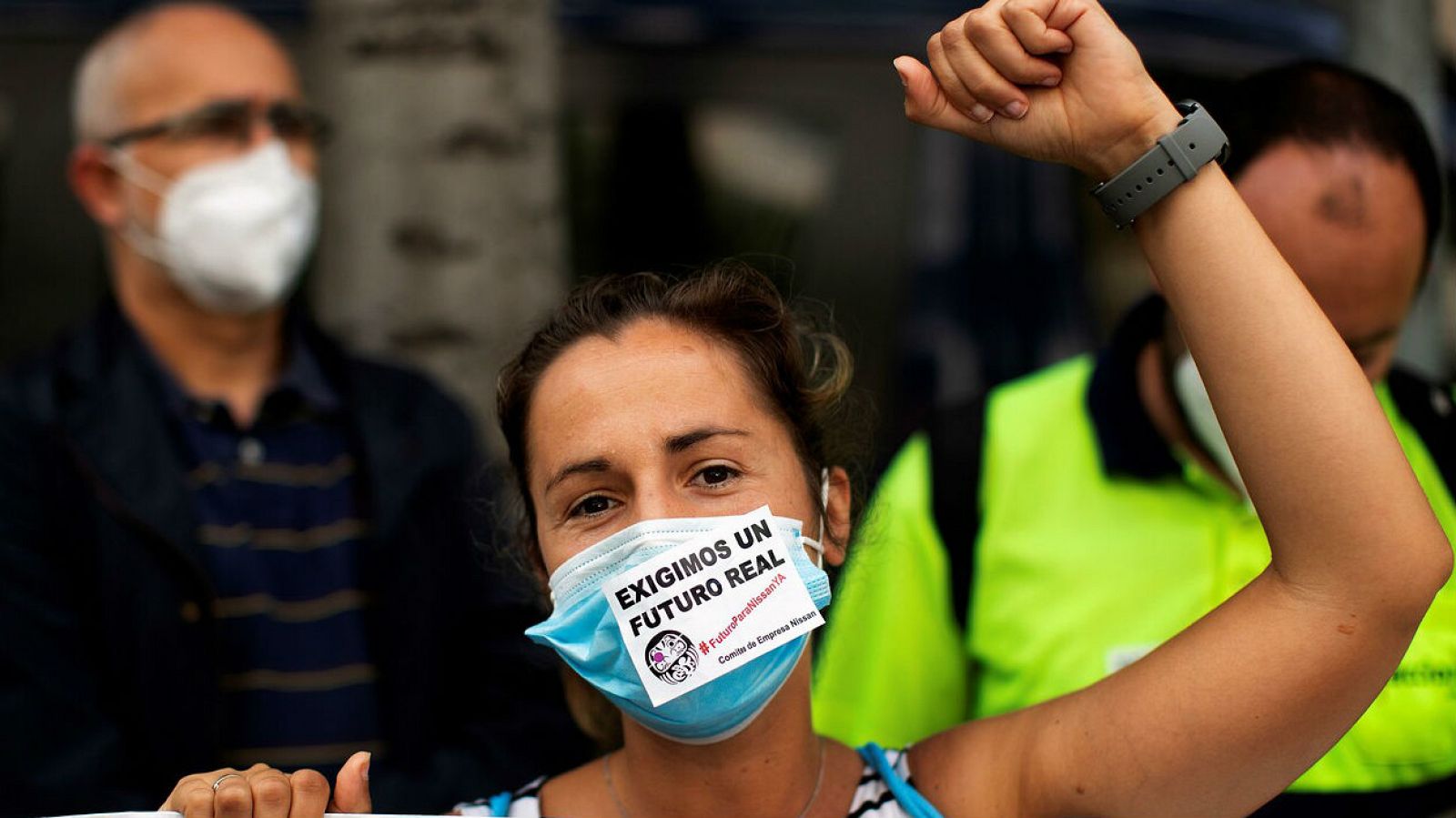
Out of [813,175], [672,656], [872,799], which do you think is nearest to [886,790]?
[872,799]

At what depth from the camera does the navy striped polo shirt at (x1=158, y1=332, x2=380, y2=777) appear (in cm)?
300

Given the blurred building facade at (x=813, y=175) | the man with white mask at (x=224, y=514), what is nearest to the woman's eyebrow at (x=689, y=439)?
the man with white mask at (x=224, y=514)

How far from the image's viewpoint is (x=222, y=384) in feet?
11.2

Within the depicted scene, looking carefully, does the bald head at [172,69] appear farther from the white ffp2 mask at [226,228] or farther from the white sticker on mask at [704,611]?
the white sticker on mask at [704,611]

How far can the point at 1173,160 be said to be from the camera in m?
2.00

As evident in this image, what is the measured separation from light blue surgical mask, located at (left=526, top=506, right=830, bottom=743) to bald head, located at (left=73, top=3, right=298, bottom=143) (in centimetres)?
184

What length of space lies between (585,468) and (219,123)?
5.69ft

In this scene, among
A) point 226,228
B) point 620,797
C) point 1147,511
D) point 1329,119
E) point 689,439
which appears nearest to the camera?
point 689,439

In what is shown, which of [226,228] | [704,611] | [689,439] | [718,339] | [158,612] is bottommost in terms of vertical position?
[704,611]

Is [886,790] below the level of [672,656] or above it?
below

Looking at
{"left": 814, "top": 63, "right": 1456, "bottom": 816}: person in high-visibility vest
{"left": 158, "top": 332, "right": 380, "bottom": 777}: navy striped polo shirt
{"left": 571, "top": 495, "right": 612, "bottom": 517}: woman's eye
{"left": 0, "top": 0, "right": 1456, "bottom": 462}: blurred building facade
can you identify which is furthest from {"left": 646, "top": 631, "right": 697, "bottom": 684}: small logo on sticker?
{"left": 0, "top": 0, "right": 1456, "bottom": 462}: blurred building facade

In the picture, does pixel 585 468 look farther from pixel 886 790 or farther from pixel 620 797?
pixel 886 790

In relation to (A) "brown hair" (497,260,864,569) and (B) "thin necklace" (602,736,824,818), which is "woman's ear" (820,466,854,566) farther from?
(B) "thin necklace" (602,736,824,818)

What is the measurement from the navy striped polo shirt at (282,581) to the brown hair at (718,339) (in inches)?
28.2
